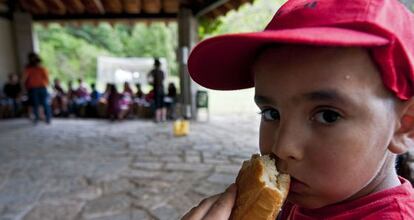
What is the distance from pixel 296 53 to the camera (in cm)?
74

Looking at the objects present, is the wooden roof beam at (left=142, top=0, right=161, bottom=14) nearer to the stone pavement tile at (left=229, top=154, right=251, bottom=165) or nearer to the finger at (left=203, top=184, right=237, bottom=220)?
the stone pavement tile at (left=229, top=154, right=251, bottom=165)

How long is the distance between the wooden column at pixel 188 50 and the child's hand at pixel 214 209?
8.44 meters

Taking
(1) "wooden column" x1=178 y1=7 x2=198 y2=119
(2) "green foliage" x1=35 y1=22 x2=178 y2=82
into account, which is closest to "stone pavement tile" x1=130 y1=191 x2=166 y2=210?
(1) "wooden column" x1=178 y1=7 x2=198 y2=119

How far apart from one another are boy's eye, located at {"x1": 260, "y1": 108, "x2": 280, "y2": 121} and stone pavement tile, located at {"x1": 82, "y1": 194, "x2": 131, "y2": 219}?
2817 millimetres

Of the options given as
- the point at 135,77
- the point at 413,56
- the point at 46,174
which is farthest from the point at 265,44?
the point at 135,77

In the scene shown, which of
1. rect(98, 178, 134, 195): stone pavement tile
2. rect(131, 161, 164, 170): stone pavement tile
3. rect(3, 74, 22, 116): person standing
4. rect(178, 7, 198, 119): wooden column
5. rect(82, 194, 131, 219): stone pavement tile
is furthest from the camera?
rect(3, 74, 22, 116): person standing

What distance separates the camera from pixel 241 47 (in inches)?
33.3

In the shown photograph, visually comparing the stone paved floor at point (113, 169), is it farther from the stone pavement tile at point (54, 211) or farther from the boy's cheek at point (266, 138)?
the boy's cheek at point (266, 138)

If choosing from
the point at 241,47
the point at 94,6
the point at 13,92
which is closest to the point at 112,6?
the point at 94,6

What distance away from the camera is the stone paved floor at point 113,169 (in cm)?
338

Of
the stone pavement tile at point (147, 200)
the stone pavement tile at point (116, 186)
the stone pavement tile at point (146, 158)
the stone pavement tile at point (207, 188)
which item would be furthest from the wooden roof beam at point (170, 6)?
the stone pavement tile at point (147, 200)

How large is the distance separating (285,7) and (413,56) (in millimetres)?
308

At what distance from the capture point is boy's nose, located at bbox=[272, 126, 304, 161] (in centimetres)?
73

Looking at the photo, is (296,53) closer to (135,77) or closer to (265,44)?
(265,44)
